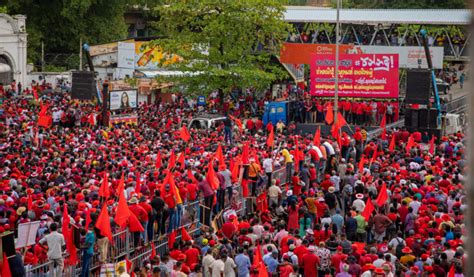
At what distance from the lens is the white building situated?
1996 inches

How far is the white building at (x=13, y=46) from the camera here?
5069 cm

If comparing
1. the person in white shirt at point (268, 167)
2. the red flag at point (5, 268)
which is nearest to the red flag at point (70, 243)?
the red flag at point (5, 268)

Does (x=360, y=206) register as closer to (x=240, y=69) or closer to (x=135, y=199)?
(x=135, y=199)

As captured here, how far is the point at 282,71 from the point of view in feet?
147

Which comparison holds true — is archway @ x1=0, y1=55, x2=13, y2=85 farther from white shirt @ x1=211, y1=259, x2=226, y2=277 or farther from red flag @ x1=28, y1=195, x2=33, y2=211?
white shirt @ x1=211, y1=259, x2=226, y2=277

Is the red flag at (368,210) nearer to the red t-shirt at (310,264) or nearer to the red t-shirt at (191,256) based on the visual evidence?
the red t-shirt at (310,264)

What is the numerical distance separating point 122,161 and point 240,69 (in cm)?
1877

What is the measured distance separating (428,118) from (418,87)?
1.21 m

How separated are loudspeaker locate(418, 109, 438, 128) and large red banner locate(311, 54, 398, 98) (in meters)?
2.32

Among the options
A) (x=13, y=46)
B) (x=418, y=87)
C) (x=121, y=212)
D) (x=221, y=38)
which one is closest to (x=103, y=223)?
(x=121, y=212)

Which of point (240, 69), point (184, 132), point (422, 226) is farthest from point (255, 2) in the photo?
point (422, 226)

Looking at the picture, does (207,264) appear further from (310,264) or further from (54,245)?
(54,245)

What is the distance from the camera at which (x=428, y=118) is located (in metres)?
33.3

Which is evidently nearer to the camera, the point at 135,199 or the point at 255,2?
the point at 135,199
